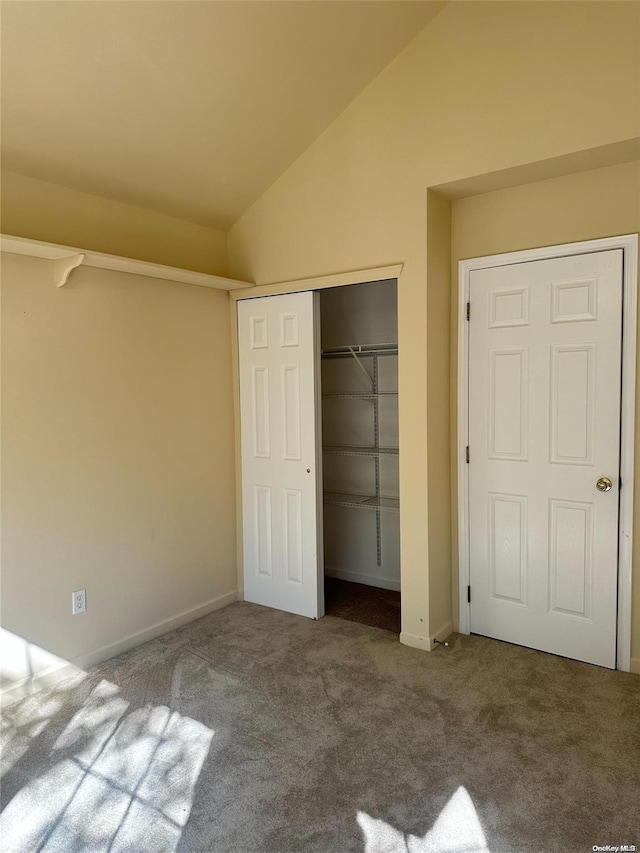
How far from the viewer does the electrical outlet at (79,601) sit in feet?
10.1

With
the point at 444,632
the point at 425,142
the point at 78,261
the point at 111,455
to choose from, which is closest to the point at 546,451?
the point at 444,632

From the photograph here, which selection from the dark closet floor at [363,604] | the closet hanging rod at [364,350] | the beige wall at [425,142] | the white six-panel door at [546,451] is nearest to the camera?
the beige wall at [425,142]

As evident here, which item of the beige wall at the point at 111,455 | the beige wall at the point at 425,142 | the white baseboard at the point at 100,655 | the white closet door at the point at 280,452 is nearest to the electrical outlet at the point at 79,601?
the beige wall at the point at 111,455

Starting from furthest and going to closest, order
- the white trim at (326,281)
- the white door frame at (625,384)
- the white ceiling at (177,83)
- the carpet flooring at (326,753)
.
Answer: the white trim at (326,281), the white door frame at (625,384), the white ceiling at (177,83), the carpet flooring at (326,753)

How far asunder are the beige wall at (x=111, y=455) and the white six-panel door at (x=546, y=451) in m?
1.69

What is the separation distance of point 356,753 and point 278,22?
10.4ft

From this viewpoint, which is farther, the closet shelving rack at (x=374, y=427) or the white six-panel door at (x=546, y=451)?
the closet shelving rack at (x=374, y=427)

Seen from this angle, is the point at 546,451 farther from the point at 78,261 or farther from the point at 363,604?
the point at 78,261

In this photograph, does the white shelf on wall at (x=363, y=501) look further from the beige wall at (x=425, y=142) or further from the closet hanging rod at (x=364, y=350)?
the closet hanging rod at (x=364, y=350)

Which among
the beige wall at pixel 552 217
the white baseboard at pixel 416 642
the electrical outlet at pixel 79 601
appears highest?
the beige wall at pixel 552 217

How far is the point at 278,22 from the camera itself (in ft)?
8.67

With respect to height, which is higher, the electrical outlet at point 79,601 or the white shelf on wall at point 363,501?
the white shelf on wall at point 363,501

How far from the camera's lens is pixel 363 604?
3.96 m

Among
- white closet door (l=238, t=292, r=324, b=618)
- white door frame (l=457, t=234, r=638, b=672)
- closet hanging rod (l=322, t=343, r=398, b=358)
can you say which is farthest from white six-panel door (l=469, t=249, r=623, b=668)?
white closet door (l=238, t=292, r=324, b=618)
